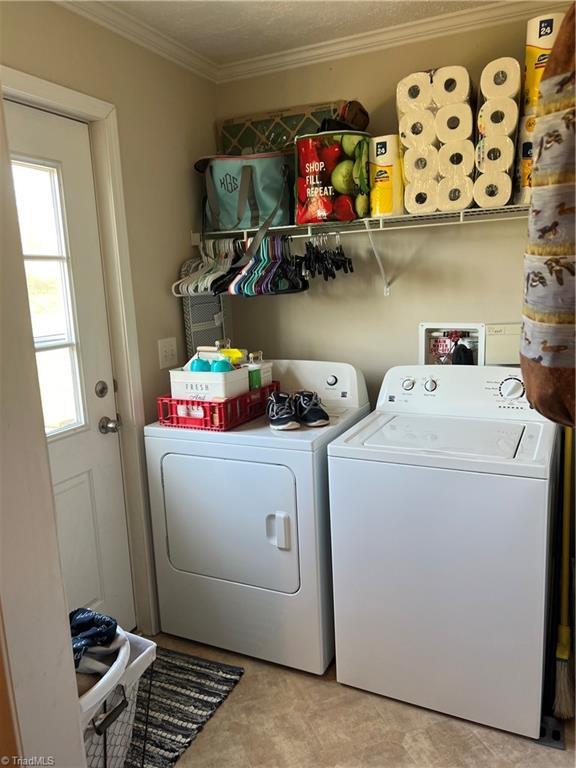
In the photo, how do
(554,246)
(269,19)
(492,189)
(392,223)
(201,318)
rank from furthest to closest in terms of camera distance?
1. (201,318)
2. (392,223)
3. (269,19)
4. (492,189)
5. (554,246)

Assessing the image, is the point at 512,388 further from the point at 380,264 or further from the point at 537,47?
the point at 537,47

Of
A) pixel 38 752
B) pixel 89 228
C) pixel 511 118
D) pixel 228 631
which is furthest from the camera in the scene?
pixel 228 631

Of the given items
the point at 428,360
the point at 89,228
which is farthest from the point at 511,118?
the point at 89,228

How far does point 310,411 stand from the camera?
7.30 ft

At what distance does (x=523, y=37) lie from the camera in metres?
2.22

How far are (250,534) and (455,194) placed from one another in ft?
4.89

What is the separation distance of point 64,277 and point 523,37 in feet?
6.42

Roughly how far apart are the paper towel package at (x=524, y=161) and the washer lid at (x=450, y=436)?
827mm

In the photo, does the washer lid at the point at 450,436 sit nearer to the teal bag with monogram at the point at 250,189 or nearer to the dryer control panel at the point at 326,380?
the dryer control panel at the point at 326,380

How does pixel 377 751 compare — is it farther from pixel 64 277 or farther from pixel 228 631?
pixel 64 277

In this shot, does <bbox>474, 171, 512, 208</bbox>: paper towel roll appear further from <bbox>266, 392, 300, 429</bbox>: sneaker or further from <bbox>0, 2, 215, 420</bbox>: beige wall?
<bbox>0, 2, 215, 420</bbox>: beige wall

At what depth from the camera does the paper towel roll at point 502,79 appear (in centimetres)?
202

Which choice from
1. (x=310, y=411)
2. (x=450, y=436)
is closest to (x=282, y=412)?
(x=310, y=411)

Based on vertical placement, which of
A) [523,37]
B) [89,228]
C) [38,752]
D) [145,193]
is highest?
[523,37]
